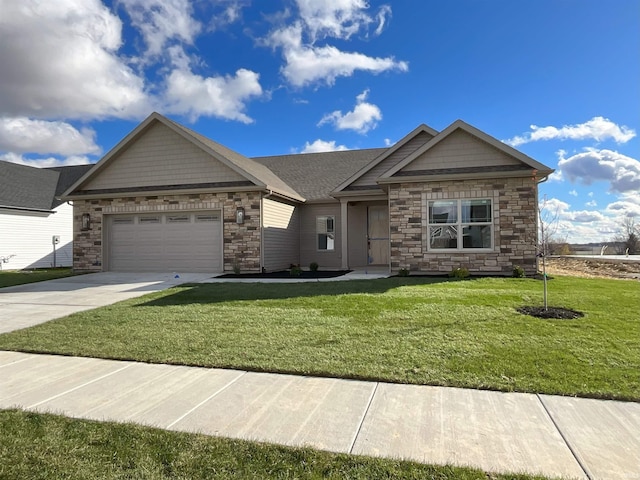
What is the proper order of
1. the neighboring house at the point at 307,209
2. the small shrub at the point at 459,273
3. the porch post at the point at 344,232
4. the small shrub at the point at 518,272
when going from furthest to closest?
the porch post at the point at 344,232
the neighboring house at the point at 307,209
the small shrub at the point at 459,273
the small shrub at the point at 518,272

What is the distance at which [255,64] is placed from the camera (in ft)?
50.9

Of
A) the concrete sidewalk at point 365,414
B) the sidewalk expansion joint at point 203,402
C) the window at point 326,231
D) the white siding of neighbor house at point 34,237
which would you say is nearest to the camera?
the concrete sidewalk at point 365,414

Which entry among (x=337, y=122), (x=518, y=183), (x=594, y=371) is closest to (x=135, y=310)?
(x=594, y=371)

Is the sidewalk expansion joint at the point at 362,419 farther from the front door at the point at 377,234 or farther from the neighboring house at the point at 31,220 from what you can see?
A: the neighboring house at the point at 31,220

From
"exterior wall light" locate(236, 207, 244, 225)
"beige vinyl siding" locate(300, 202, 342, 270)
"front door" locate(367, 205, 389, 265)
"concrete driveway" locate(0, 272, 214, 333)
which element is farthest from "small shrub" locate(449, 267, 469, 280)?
"concrete driveway" locate(0, 272, 214, 333)

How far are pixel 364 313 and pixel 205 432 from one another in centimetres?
436

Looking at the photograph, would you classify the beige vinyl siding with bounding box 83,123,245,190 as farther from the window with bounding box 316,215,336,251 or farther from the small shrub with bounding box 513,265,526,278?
the small shrub with bounding box 513,265,526,278

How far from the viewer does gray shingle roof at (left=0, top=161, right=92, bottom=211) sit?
21.2m

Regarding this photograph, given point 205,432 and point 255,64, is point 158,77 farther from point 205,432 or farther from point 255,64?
point 205,432

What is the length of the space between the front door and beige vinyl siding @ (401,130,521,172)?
4.26 metres

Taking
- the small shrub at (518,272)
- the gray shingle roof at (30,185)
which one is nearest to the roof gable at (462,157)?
the small shrub at (518,272)

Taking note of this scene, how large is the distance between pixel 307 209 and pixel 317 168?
10.9ft

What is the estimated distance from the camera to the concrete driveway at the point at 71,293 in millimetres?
7678

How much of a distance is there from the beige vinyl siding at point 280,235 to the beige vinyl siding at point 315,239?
28cm
